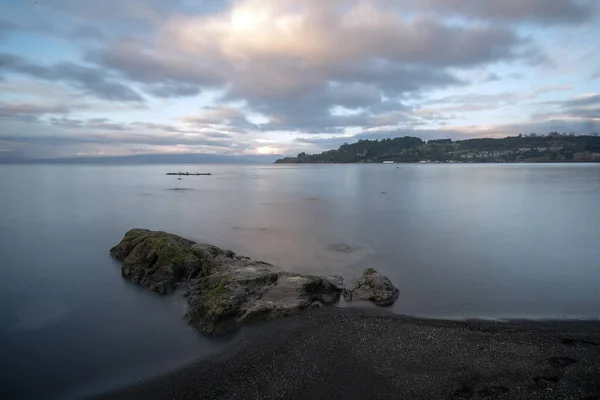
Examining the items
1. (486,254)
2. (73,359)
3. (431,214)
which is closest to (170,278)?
(73,359)

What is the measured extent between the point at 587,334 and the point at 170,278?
14.3 m

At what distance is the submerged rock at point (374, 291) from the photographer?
1289cm

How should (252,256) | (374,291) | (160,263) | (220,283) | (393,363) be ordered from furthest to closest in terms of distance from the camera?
(252,256) < (160,263) < (374,291) < (220,283) < (393,363)

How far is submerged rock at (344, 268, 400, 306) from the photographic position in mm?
12891

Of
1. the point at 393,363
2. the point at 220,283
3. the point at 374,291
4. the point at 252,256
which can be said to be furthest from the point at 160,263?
the point at 393,363

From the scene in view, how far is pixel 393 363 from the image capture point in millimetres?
8672

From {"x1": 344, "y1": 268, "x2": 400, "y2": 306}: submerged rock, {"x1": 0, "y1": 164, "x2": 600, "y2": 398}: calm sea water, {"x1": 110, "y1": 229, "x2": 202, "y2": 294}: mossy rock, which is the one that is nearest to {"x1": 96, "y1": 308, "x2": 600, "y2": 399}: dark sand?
{"x1": 0, "y1": 164, "x2": 600, "y2": 398}: calm sea water

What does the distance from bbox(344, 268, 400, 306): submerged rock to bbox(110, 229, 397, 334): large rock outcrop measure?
12 centimetres

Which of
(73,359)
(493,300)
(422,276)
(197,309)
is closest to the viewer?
(73,359)

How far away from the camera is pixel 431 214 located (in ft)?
113

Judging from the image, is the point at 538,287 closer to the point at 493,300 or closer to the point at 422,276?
the point at 493,300

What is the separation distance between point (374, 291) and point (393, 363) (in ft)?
15.2

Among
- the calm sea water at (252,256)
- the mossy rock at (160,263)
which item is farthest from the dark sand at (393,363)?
the mossy rock at (160,263)

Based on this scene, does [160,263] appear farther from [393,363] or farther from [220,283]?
[393,363]
